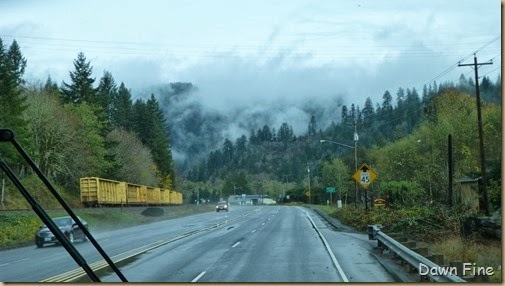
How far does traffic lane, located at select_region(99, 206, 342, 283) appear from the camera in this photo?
229 inches

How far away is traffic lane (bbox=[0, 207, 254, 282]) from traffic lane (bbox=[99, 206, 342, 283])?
335 mm

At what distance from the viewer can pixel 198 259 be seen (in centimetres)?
688

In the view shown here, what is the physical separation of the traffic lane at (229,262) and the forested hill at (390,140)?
2.83 feet

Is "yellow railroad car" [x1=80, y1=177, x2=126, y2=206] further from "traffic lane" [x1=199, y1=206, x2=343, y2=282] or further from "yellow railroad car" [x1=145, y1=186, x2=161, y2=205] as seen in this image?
"traffic lane" [x1=199, y1=206, x2=343, y2=282]

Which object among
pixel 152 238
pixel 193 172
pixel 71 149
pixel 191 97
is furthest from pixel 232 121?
pixel 152 238

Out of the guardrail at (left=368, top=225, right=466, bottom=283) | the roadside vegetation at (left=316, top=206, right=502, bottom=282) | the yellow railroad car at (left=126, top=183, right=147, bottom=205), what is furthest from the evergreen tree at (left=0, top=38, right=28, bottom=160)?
the roadside vegetation at (left=316, top=206, right=502, bottom=282)

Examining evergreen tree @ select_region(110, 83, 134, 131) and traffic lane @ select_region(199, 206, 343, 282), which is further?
evergreen tree @ select_region(110, 83, 134, 131)

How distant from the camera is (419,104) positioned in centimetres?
655

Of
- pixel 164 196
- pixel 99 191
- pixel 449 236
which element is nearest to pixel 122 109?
pixel 99 191

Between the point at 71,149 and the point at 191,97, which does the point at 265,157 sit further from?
the point at 71,149

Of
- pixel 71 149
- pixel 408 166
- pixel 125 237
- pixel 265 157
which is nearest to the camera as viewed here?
pixel 71 149

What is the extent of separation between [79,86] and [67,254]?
2160mm

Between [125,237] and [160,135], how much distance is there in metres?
1.88

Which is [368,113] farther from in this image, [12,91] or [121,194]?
[12,91]
